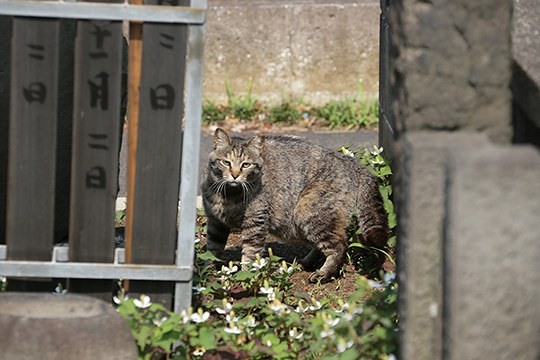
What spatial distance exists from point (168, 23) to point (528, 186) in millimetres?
1730

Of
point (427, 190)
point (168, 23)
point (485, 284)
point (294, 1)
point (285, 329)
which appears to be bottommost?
point (285, 329)

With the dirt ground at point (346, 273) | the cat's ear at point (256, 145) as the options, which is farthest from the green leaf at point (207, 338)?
the cat's ear at point (256, 145)

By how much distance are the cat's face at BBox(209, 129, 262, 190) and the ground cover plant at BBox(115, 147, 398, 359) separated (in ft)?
3.03

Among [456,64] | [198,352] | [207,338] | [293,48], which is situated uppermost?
[293,48]

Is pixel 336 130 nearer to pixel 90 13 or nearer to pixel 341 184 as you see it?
pixel 341 184

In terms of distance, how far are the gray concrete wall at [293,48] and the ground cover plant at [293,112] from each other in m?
0.13

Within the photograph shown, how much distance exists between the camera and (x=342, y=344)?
395 centimetres

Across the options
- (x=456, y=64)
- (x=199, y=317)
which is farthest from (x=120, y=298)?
(x=456, y=64)

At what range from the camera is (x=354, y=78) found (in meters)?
10.7

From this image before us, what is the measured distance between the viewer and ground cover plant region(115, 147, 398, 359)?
13.4 ft

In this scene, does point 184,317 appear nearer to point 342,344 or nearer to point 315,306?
point 342,344

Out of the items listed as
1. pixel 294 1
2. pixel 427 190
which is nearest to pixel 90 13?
pixel 427 190

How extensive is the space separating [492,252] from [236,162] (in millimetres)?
3374

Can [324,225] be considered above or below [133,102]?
below
